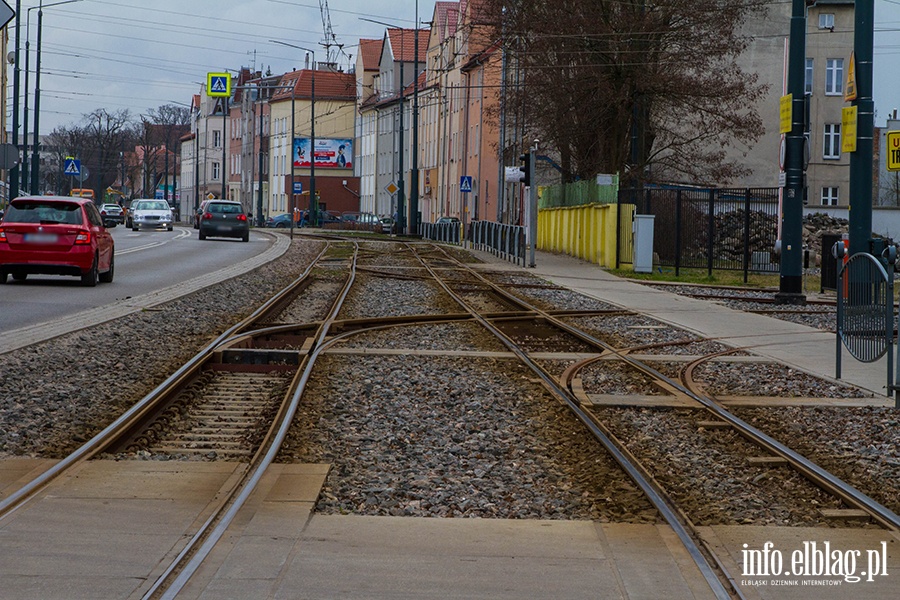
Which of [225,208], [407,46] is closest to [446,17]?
[407,46]

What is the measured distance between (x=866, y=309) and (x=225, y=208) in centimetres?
4152

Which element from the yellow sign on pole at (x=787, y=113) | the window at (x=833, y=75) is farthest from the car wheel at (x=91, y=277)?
the window at (x=833, y=75)

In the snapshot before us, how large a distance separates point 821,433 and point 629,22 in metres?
31.6

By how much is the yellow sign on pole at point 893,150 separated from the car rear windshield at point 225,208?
3907cm

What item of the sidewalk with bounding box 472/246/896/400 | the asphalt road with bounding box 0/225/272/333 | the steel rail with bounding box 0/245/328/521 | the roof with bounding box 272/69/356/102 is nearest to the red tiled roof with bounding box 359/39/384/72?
the roof with bounding box 272/69/356/102

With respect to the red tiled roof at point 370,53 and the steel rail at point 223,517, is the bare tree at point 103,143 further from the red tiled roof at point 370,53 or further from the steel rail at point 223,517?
the steel rail at point 223,517

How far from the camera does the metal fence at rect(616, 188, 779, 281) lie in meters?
32.9

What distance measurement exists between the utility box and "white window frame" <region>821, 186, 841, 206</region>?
28.8 meters

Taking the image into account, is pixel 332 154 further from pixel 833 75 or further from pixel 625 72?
pixel 625 72

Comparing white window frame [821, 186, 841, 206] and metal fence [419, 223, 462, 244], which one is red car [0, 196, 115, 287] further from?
white window frame [821, 186, 841, 206]

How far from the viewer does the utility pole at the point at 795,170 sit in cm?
2267

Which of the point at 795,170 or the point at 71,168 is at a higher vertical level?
the point at 71,168

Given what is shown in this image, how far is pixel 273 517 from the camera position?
6.18m

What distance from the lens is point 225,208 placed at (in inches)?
2014
